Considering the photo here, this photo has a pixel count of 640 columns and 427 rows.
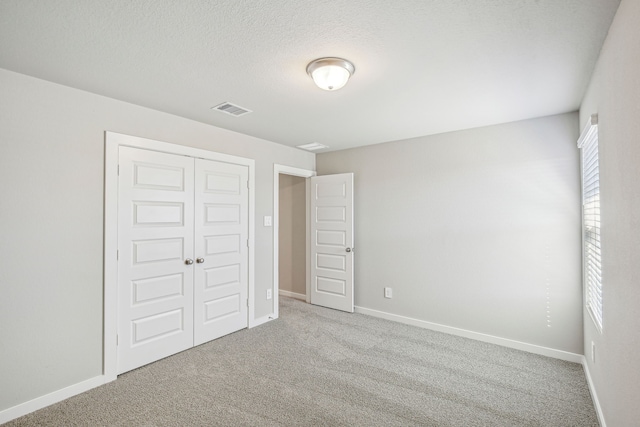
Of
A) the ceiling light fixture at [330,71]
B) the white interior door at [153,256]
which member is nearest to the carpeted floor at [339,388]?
the white interior door at [153,256]

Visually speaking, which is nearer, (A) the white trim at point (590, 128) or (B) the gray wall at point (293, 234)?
(A) the white trim at point (590, 128)

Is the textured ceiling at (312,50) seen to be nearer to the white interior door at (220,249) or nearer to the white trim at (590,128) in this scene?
the white trim at (590,128)

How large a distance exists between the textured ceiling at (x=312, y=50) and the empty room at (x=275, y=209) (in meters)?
0.02

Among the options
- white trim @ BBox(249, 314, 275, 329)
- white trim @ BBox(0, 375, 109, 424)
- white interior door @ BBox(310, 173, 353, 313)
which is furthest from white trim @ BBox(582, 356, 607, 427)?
white trim @ BBox(0, 375, 109, 424)

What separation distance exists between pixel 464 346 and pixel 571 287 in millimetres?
1201

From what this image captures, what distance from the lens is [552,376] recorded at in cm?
274

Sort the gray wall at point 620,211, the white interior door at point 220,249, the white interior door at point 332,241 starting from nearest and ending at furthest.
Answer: the gray wall at point 620,211 → the white interior door at point 220,249 → the white interior door at point 332,241

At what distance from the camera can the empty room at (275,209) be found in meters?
1.68

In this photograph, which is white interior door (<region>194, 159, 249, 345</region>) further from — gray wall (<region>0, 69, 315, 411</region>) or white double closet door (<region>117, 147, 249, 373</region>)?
gray wall (<region>0, 69, 315, 411</region>)

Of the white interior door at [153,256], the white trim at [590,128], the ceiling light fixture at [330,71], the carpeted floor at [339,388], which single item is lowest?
the carpeted floor at [339,388]

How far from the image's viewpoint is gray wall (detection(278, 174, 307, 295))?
530cm

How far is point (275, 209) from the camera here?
169 inches

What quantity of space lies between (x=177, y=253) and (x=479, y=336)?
11.4 feet

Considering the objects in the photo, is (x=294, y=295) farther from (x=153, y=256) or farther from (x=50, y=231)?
(x=50, y=231)
